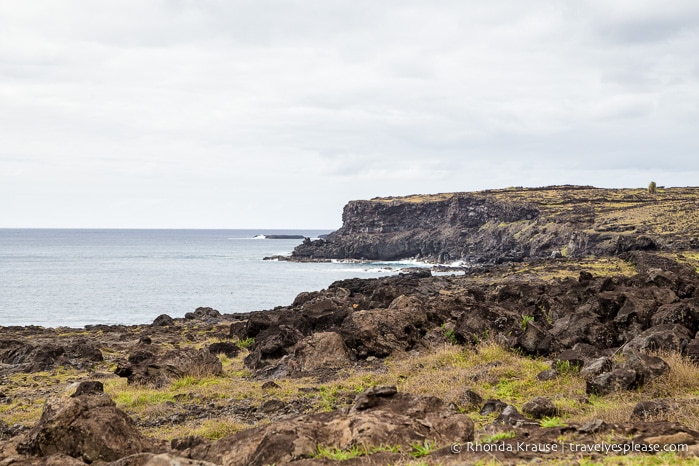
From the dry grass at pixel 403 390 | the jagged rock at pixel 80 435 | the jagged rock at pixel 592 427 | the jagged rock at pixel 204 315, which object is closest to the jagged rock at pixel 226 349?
the dry grass at pixel 403 390

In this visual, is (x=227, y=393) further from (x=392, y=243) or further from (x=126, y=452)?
(x=392, y=243)

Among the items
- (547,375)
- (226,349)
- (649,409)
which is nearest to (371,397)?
A: (649,409)

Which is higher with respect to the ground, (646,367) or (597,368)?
(646,367)

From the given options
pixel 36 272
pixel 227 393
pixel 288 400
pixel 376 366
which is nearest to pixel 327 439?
pixel 288 400

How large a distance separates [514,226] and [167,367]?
113013mm

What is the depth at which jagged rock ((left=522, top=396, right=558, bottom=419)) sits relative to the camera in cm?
1134

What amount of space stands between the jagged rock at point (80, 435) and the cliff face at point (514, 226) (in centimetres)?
7129

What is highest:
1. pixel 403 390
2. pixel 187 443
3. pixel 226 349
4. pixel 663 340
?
pixel 663 340

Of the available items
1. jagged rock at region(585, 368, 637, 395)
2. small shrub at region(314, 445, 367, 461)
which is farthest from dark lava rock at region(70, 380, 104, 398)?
jagged rock at region(585, 368, 637, 395)

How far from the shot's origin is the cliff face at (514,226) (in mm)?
86500

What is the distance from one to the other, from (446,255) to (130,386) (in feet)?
397

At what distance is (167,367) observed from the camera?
63.3 ft

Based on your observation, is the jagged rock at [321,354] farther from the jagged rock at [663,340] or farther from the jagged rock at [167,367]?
the jagged rock at [663,340]

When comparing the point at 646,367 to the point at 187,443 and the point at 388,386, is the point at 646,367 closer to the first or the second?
the point at 388,386
